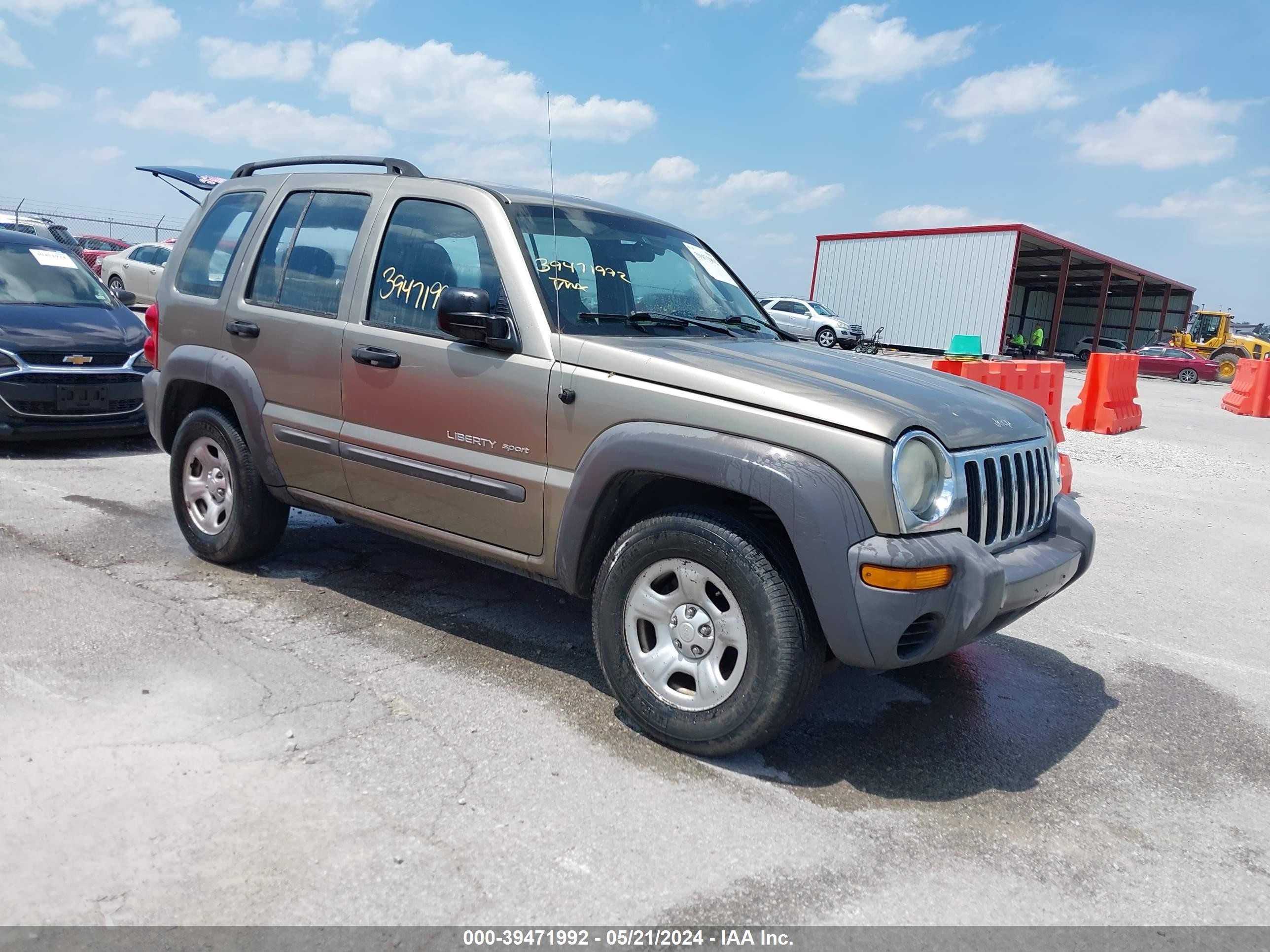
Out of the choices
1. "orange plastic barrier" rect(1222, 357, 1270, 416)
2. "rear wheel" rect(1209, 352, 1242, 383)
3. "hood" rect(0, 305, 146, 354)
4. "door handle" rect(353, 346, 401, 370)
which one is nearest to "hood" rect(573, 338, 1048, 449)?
"door handle" rect(353, 346, 401, 370)

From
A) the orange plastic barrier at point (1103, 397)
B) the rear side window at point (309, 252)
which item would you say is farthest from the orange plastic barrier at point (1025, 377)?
the rear side window at point (309, 252)

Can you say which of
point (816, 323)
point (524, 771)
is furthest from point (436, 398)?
point (816, 323)

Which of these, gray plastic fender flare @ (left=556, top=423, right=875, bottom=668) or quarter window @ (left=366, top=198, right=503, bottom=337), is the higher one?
quarter window @ (left=366, top=198, right=503, bottom=337)

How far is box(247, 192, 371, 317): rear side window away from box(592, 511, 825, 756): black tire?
1.99 meters

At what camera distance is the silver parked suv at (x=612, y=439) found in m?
3.06

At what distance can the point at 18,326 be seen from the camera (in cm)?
770

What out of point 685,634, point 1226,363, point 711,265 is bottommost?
point 1226,363

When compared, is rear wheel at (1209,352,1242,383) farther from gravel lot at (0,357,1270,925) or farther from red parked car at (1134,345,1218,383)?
gravel lot at (0,357,1270,925)

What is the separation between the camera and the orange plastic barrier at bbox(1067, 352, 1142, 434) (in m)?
13.3

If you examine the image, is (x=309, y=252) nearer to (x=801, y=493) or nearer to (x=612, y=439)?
(x=612, y=439)

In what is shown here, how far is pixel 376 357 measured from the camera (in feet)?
13.6

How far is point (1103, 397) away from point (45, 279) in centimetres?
1272

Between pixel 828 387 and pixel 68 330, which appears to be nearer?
pixel 828 387

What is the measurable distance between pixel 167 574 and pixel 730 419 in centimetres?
333
